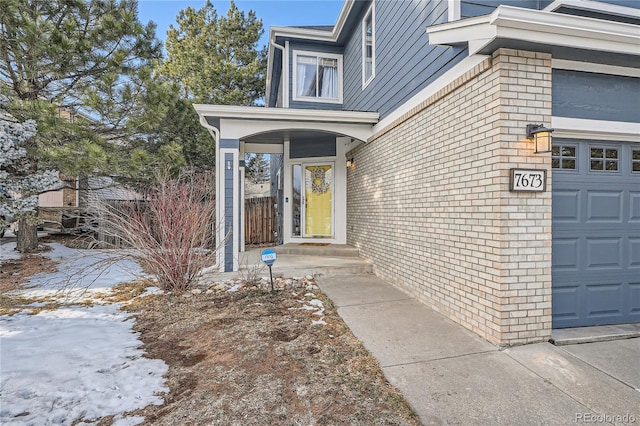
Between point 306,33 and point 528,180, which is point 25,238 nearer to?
point 306,33

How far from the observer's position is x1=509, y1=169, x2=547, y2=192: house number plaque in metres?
2.97

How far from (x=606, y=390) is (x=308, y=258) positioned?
17.3 feet

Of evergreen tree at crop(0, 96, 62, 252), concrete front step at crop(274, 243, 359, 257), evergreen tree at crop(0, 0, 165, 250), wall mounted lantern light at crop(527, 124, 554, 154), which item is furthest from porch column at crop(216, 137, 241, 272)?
wall mounted lantern light at crop(527, 124, 554, 154)

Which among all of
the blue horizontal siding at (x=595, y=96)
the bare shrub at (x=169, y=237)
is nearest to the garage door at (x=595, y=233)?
the blue horizontal siding at (x=595, y=96)

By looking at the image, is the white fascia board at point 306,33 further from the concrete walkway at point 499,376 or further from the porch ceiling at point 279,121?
the concrete walkway at point 499,376

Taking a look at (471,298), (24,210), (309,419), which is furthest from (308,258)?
(24,210)

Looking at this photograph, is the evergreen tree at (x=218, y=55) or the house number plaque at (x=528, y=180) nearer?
the house number plaque at (x=528, y=180)

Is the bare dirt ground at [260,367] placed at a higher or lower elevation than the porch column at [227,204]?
lower

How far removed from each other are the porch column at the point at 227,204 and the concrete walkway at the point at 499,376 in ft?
10.0

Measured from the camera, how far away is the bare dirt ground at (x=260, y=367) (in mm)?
2104

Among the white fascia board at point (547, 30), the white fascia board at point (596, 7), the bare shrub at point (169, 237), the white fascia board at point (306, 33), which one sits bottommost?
the bare shrub at point (169, 237)

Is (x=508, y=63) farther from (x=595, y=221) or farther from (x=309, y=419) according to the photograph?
(x=309, y=419)

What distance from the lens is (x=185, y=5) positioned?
50.8 feet
